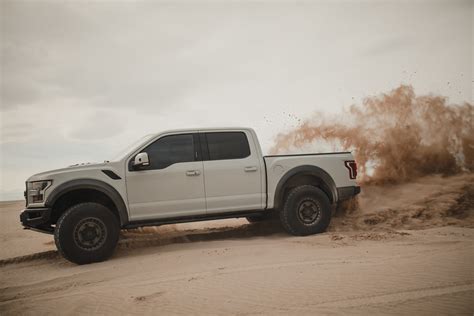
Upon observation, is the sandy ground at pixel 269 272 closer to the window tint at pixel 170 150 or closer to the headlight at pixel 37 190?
the headlight at pixel 37 190

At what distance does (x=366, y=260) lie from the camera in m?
4.75

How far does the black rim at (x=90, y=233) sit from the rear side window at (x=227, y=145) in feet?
6.91

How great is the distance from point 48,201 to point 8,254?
7.86ft

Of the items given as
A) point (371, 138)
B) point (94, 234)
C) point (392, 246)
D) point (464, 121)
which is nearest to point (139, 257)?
point (94, 234)

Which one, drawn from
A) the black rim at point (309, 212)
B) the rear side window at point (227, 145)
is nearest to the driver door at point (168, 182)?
the rear side window at point (227, 145)

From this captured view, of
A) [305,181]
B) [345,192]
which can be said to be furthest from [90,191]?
[345,192]

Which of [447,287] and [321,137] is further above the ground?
[321,137]

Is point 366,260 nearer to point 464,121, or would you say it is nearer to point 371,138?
point 371,138

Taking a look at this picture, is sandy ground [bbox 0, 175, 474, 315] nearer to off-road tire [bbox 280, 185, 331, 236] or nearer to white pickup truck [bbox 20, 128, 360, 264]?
off-road tire [bbox 280, 185, 331, 236]

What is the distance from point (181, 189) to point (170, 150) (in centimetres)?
69

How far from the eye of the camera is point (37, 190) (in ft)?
18.3

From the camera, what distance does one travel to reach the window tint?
597cm

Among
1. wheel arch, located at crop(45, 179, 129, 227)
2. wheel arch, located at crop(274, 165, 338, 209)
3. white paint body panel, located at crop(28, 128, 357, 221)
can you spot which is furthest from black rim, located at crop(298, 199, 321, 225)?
wheel arch, located at crop(45, 179, 129, 227)

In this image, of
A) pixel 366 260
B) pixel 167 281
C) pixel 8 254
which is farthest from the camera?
pixel 8 254
